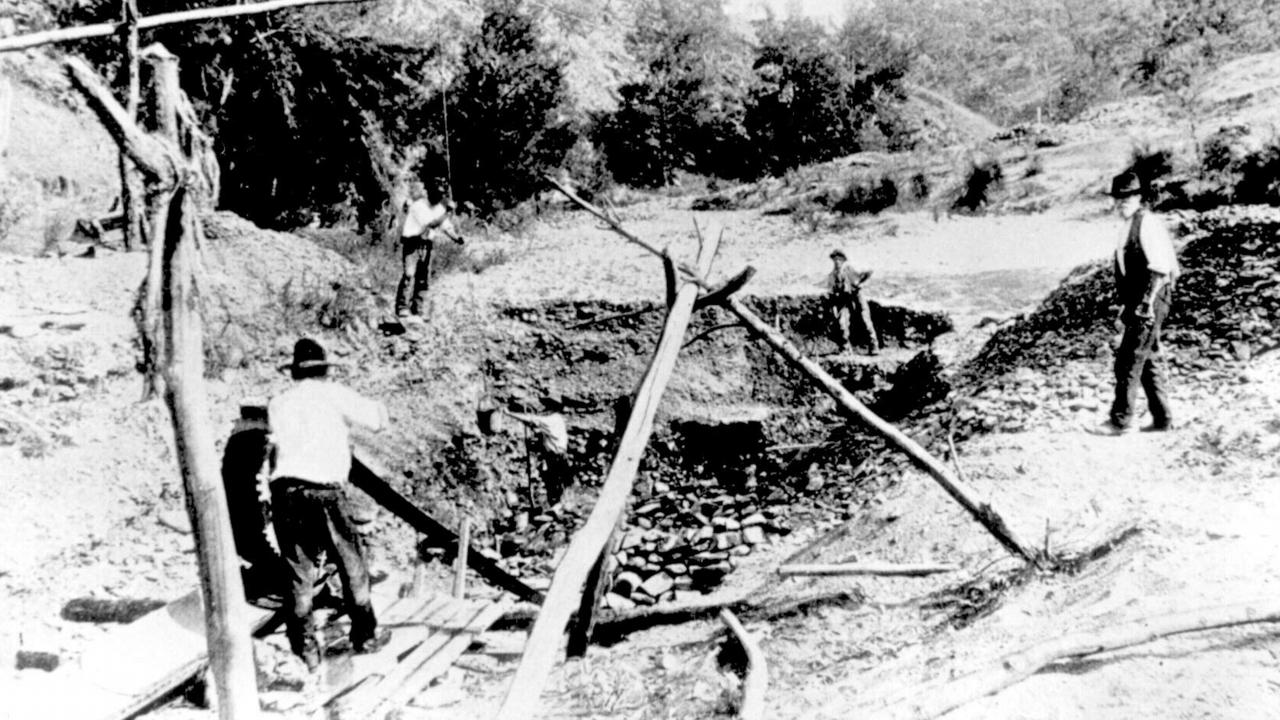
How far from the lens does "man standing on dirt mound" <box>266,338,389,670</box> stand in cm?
390

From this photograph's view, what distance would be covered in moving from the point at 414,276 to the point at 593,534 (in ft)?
21.3

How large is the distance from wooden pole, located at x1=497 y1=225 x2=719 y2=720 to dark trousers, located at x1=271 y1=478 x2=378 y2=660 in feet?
3.91

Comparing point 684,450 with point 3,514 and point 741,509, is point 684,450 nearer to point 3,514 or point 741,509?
point 741,509

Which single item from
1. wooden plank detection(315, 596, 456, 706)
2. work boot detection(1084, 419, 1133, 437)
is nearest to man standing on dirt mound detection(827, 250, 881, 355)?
work boot detection(1084, 419, 1133, 437)

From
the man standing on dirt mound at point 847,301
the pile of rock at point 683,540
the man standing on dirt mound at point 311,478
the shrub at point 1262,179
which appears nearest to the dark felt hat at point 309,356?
the man standing on dirt mound at point 311,478

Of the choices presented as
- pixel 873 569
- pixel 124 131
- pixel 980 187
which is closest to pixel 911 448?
pixel 873 569

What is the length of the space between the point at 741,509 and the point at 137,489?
4.80 metres

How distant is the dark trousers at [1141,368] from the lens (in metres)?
5.11

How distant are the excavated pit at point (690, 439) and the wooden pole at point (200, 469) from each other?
4.05 metres

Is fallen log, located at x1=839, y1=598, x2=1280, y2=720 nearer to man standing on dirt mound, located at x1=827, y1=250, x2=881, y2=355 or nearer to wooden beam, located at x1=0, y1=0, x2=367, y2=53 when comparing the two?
wooden beam, located at x1=0, y1=0, x2=367, y2=53

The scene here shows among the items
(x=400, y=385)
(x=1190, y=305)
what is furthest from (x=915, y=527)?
(x=400, y=385)

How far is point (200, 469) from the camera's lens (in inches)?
94.3

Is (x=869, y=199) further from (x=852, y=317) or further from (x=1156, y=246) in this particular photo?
(x=1156, y=246)

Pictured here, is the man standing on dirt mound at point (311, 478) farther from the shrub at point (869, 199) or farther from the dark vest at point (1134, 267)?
the shrub at point (869, 199)
